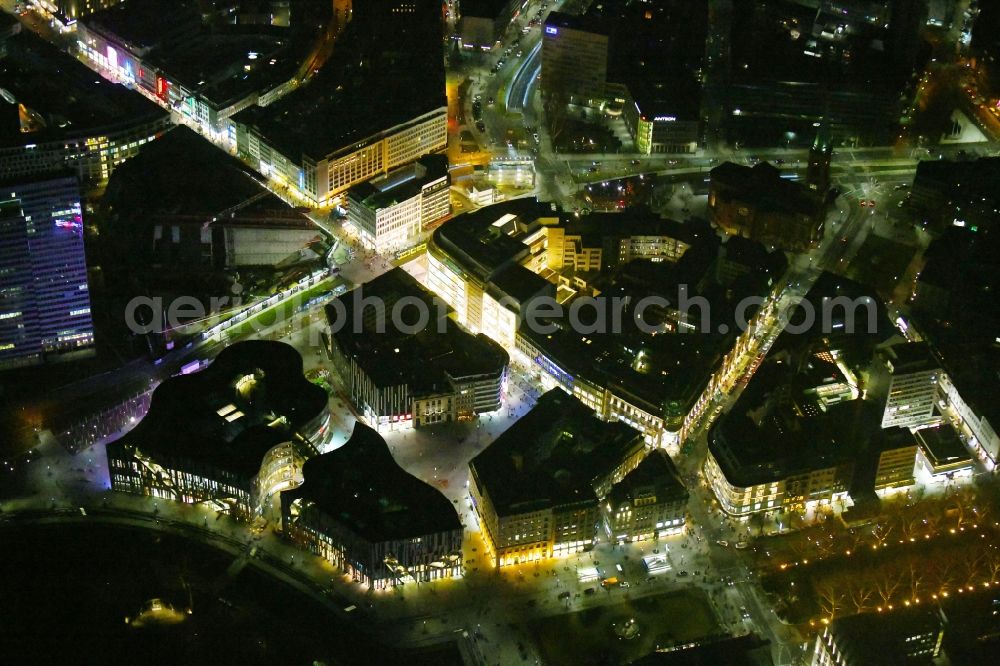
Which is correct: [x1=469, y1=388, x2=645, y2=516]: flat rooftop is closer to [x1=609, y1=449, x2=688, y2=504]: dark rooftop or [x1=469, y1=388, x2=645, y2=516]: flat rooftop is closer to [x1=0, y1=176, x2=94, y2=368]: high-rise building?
[x1=609, y1=449, x2=688, y2=504]: dark rooftop

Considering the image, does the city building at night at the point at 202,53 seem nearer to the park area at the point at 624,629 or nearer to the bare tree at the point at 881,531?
the park area at the point at 624,629

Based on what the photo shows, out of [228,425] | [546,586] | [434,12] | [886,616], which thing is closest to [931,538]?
[886,616]

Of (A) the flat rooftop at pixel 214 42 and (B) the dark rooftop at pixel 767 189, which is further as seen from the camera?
(A) the flat rooftop at pixel 214 42

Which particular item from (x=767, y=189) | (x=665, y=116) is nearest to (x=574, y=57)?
(x=665, y=116)

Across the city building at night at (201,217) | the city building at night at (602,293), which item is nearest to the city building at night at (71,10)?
the city building at night at (201,217)

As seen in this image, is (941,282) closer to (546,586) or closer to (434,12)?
(546,586)

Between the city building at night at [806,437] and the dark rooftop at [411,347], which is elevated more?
the dark rooftop at [411,347]
